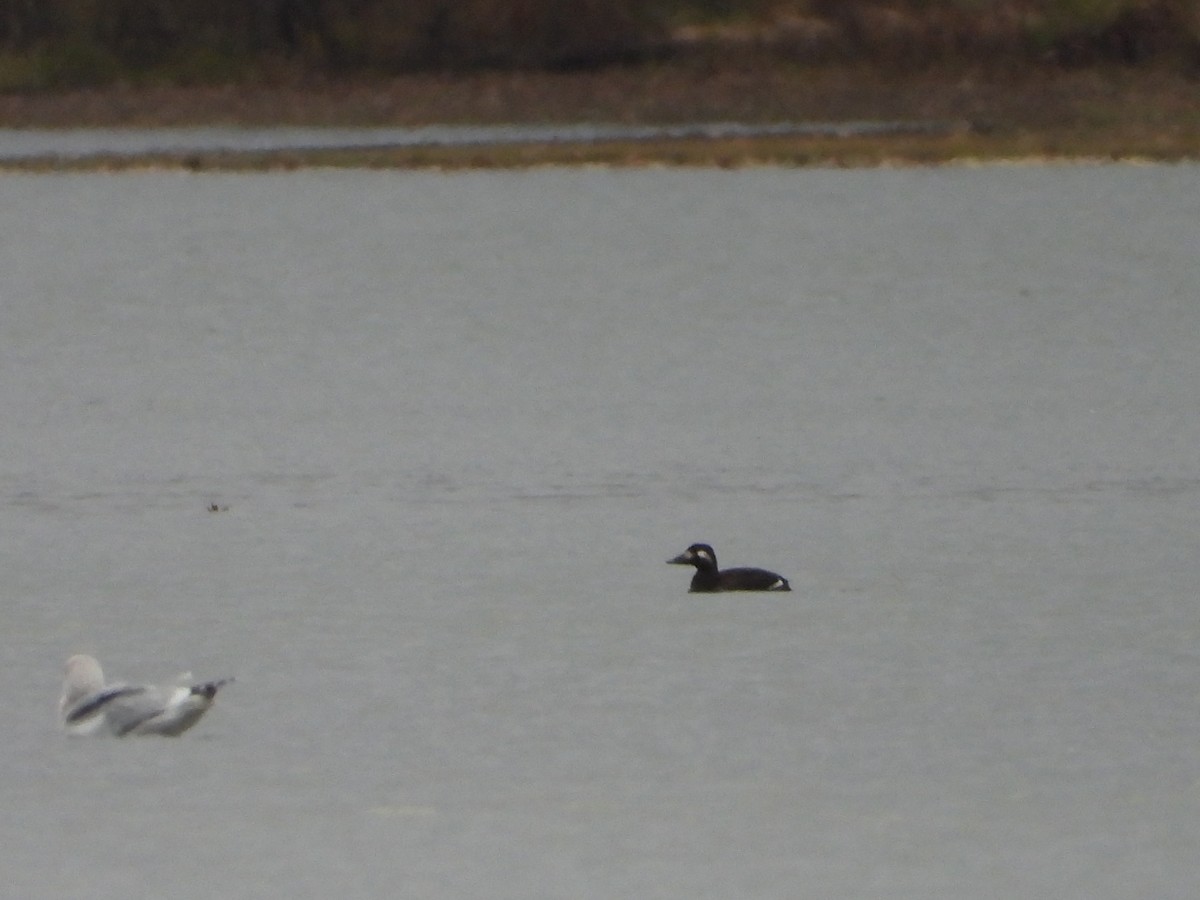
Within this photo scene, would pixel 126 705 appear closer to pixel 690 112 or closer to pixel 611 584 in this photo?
pixel 611 584

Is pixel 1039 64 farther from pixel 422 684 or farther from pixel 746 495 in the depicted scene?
pixel 422 684

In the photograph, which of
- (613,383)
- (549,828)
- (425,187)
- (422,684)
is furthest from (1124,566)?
(425,187)

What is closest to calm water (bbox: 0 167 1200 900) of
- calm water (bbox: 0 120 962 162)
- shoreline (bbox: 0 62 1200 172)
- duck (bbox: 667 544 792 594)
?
duck (bbox: 667 544 792 594)

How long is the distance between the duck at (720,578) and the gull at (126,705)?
1.89m

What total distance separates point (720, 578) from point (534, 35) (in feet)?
84.4

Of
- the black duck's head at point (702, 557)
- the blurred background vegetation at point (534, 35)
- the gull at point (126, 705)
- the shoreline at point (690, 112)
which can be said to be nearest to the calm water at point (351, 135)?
the shoreline at point (690, 112)

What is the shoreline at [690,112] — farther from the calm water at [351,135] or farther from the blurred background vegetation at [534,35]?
the blurred background vegetation at [534,35]

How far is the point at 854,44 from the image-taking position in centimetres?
3259

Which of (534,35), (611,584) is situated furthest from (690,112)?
(611,584)

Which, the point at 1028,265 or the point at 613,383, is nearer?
the point at 613,383

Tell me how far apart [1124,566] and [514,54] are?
2526cm

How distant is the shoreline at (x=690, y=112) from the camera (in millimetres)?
26062

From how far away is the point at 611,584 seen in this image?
8398mm

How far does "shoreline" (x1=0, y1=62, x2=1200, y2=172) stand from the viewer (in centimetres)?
2606
